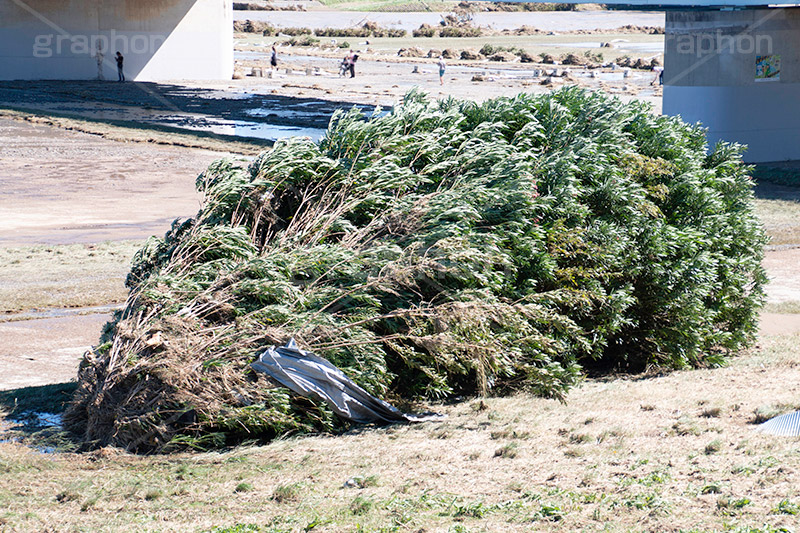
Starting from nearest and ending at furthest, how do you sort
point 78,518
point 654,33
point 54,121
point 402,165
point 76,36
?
point 78,518, point 402,165, point 54,121, point 76,36, point 654,33

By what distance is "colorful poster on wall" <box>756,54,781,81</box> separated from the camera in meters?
26.7

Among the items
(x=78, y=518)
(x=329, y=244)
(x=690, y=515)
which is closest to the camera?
(x=690, y=515)

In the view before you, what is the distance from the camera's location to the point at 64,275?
45.6 feet

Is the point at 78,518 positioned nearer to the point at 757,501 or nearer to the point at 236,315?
the point at 236,315

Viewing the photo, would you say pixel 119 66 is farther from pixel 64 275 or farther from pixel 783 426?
pixel 783 426

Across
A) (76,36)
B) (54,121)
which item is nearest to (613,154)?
(54,121)

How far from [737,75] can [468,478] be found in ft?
76.1

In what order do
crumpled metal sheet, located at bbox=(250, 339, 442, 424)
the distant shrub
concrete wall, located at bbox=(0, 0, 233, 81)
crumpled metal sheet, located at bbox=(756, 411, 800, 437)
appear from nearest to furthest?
crumpled metal sheet, located at bbox=(756, 411, 800, 437) < crumpled metal sheet, located at bbox=(250, 339, 442, 424) < concrete wall, located at bbox=(0, 0, 233, 81) < the distant shrub

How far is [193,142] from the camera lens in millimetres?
29094

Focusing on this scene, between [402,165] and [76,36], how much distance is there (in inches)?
1885

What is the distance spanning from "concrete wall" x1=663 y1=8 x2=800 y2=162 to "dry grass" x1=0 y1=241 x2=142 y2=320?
1739cm

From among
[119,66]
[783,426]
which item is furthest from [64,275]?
[119,66]
